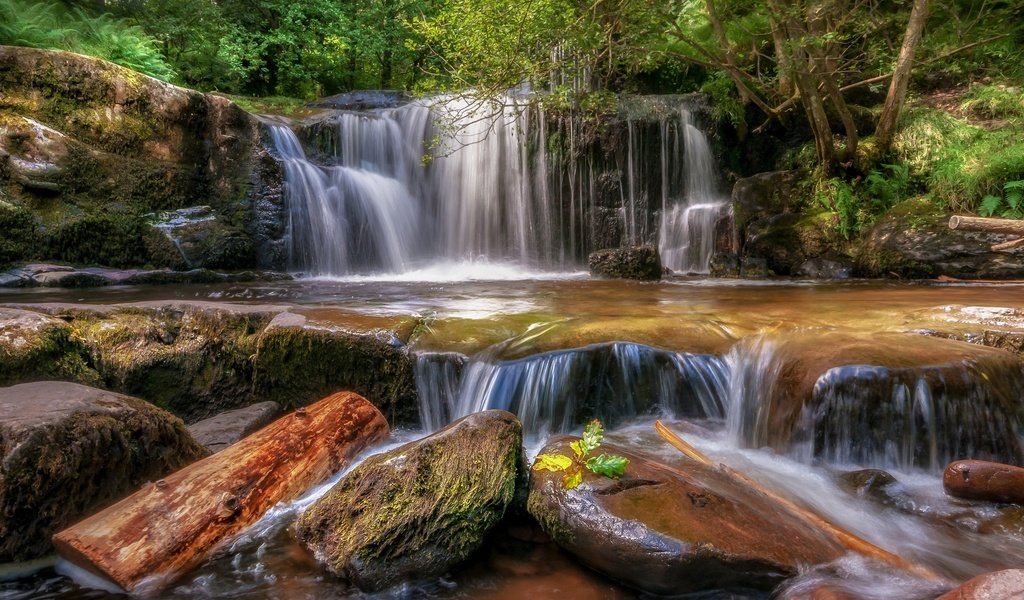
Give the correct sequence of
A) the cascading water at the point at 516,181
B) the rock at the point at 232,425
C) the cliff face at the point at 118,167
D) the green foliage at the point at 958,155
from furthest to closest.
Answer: the cascading water at the point at 516,181
the cliff face at the point at 118,167
the green foliage at the point at 958,155
the rock at the point at 232,425

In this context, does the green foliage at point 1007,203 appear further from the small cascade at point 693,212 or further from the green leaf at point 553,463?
the green leaf at point 553,463

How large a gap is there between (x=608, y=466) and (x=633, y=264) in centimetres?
703

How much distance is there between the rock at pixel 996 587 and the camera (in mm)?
1807

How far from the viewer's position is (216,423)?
4465 mm

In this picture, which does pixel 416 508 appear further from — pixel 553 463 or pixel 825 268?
pixel 825 268

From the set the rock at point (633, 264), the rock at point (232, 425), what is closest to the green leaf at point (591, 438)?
the rock at point (232, 425)

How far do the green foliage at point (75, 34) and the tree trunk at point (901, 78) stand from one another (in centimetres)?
1292

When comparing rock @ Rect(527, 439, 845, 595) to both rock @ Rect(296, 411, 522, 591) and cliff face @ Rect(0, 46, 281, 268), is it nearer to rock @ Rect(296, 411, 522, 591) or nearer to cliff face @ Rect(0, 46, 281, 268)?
rock @ Rect(296, 411, 522, 591)

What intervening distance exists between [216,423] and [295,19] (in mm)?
15979

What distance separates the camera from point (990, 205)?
8.35 metres

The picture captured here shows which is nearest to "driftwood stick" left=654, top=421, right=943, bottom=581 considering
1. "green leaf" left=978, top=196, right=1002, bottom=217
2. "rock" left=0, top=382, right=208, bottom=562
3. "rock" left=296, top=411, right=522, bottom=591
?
"rock" left=296, top=411, right=522, bottom=591

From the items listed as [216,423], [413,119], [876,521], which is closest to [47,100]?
[413,119]

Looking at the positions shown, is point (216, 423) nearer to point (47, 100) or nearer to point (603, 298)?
point (603, 298)

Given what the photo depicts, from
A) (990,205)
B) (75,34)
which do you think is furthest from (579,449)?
(75,34)
